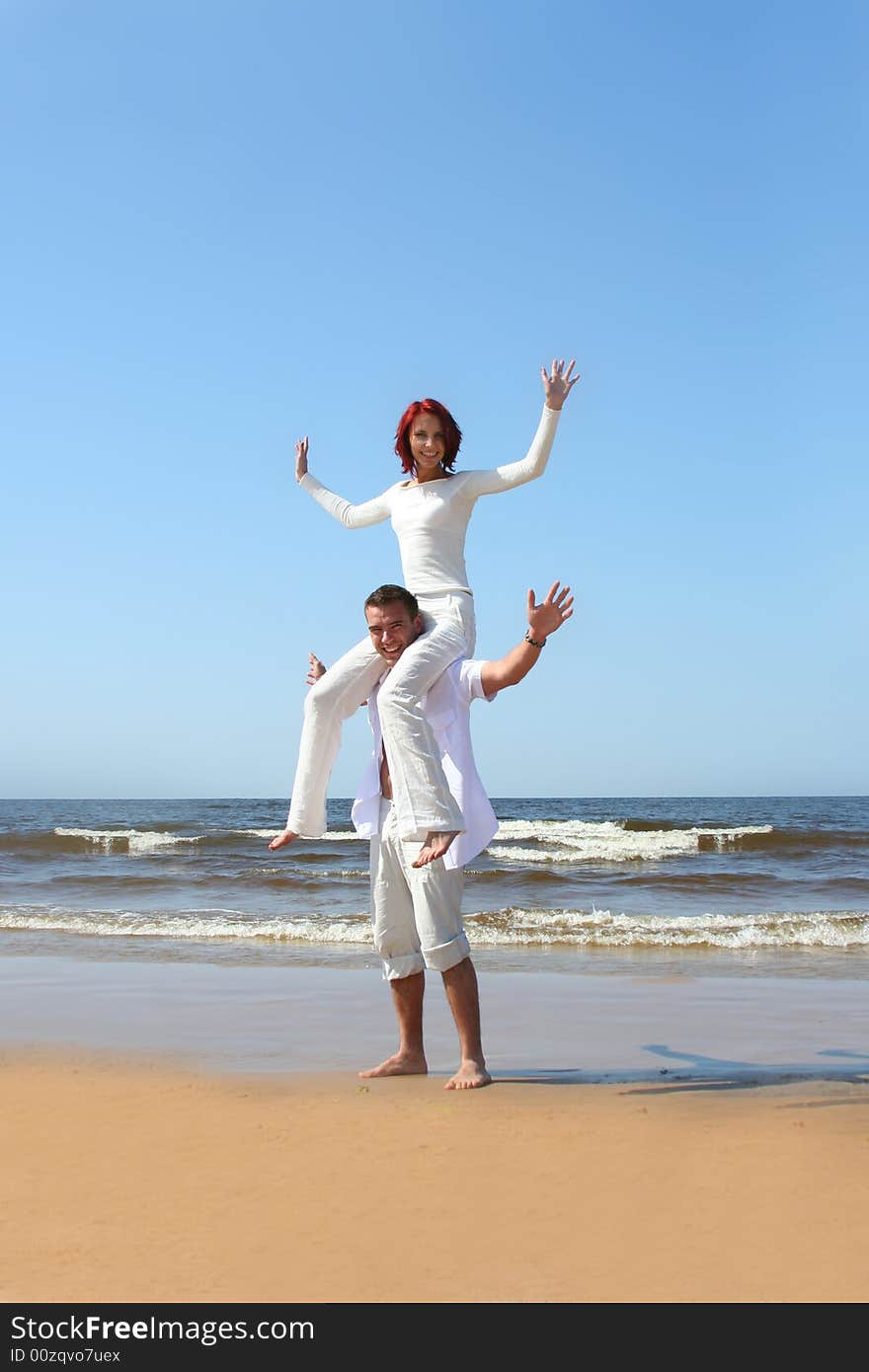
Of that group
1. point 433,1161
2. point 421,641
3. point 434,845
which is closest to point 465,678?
point 421,641

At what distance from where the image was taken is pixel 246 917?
11.9m

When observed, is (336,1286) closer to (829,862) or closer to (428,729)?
(428,729)

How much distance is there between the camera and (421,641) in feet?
15.1

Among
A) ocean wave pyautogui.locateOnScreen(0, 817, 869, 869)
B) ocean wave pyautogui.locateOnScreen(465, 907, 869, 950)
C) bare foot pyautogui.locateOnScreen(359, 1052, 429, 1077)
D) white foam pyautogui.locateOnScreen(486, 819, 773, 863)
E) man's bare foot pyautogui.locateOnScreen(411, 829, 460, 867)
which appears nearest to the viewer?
man's bare foot pyautogui.locateOnScreen(411, 829, 460, 867)

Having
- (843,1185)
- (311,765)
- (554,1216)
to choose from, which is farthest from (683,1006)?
(554,1216)

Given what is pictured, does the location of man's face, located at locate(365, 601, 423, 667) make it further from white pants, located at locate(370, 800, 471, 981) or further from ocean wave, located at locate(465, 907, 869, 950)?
ocean wave, located at locate(465, 907, 869, 950)

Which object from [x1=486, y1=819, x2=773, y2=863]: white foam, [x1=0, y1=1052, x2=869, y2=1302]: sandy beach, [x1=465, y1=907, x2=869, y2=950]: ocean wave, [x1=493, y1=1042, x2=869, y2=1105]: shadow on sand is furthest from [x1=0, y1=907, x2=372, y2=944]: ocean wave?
[x1=486, y1=819, x2=773, y2=863]: white foam

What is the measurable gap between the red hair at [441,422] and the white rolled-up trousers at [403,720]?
0.73m

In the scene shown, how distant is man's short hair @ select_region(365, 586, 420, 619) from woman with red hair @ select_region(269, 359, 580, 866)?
0.37ft

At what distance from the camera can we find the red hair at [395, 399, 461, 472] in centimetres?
518

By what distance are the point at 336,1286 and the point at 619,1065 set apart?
285 cm

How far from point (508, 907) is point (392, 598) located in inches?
348

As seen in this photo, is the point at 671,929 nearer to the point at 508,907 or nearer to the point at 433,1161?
the point at 508,907

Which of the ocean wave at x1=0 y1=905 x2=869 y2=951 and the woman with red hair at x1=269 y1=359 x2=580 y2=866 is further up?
the woman with red hair at x1=269 y1=359 x2=580 y2=866
